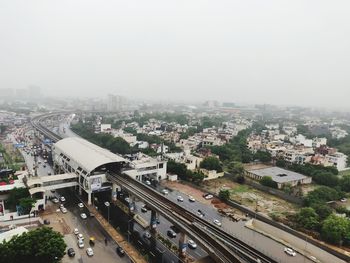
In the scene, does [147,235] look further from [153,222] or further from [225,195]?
[225,195]

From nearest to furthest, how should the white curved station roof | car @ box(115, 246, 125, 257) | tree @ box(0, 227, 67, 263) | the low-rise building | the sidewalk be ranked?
1. tree @ box(0, 227, 67, 263)
2. the sidewalk
3. car @ box(115, 246, 125, 257)
4. the white curved station roof
5. the low-rise building

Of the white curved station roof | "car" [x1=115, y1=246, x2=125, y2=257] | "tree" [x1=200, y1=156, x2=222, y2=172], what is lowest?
"car" [x1=115, y1=246, x2=125, y2=257]

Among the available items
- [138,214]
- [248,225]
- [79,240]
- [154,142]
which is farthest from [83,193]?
[154,142]

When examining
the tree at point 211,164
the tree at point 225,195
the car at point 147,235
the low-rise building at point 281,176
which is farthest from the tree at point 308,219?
the tree at point 211,164

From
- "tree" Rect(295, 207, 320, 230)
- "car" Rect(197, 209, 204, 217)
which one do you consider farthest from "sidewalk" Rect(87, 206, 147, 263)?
"tree" Rect(295, 207, 320, 230)

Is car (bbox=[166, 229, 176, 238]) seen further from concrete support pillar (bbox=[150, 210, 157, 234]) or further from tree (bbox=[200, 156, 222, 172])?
tree (bbox=[200, 156, 222, 172])

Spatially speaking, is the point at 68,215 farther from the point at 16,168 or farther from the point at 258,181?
the point at 258,181
